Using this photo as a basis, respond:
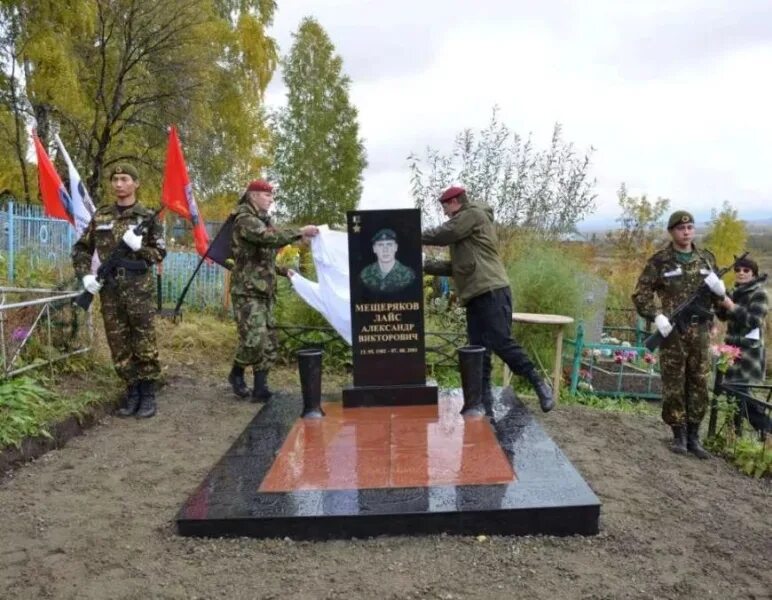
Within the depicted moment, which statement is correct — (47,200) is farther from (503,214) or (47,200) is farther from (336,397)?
(503,214)

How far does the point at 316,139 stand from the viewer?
2952 centimetres

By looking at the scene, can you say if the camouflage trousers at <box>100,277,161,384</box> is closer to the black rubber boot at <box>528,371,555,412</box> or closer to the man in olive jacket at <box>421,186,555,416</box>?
the man in olive jacket at <box>421,186,555,416</box>

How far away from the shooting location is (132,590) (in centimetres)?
285

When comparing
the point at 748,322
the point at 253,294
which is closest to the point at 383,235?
the point at 253,294

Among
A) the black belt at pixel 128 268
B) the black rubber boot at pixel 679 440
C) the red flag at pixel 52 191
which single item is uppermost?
the red flag at pixel 52 191

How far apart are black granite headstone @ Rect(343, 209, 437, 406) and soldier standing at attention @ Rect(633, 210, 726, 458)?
1656mm

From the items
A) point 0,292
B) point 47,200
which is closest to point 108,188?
point 47,200

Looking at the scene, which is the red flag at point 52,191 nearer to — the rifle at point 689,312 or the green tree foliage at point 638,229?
the rifle at point 689,312

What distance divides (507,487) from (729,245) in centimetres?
1690

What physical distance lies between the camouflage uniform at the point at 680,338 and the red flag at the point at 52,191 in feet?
18.1

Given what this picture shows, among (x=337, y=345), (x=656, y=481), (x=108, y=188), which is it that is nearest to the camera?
(x=656, y=481)

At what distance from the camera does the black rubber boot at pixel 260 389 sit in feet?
19.8

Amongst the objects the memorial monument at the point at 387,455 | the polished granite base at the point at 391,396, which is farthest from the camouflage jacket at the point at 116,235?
the polished granite base at the point at 391,396

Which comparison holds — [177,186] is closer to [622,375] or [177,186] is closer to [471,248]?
[471,248]
